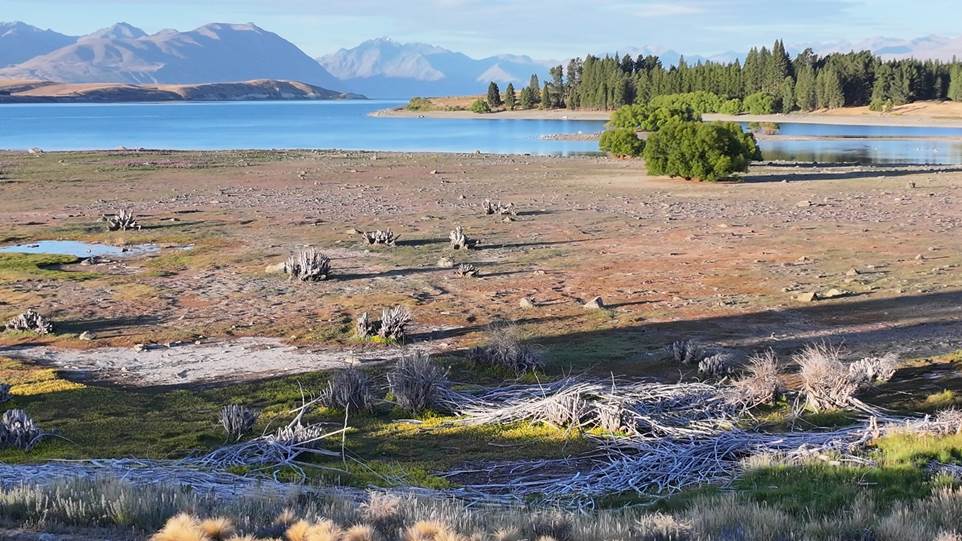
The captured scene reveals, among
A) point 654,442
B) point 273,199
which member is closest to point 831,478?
point 654,442

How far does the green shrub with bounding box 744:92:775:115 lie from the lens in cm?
11419

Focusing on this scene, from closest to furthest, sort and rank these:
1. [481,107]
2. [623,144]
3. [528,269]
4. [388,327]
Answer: [388,327], [528,269], [623,144], [481,107]

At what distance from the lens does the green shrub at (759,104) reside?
114 meters

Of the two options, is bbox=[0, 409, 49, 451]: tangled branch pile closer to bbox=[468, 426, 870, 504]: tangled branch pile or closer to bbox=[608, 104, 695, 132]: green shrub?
bbox=[468, 426, 870, 504]: tangled branch pile

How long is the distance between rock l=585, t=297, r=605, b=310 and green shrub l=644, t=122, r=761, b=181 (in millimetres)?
20635

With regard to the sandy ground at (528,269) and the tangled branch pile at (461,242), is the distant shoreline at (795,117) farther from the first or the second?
the tangled branch pile at (461,242)

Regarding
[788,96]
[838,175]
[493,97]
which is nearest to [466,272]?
[838,175]

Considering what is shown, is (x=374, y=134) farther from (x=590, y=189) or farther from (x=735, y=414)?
(x=735, y=414)

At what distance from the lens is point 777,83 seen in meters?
124

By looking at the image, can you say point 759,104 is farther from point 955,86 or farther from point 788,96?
point 955,86

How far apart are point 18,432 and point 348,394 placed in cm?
298

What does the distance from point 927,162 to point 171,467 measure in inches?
1799

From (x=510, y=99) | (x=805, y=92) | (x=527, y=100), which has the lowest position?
(x=527, y=100)

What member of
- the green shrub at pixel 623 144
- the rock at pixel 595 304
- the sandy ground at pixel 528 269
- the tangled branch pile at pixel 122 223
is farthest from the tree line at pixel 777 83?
the rock at pixel 595 304
